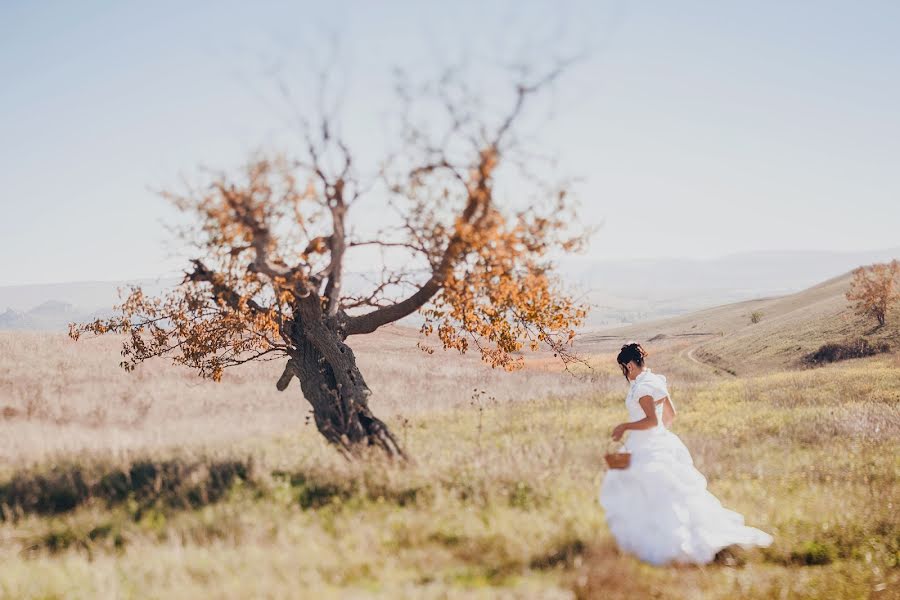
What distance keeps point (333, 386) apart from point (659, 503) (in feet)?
21.4

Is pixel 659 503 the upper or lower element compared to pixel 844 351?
upper

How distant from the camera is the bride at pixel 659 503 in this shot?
6.62 metres

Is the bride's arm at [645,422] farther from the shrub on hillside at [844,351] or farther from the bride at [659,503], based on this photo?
the shrub on hillside at [844,351]

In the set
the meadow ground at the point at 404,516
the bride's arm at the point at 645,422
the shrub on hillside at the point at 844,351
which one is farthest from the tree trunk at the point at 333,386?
the shrub on hillside at the point at 844,351

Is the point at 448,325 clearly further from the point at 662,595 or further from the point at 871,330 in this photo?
the point at 871,330

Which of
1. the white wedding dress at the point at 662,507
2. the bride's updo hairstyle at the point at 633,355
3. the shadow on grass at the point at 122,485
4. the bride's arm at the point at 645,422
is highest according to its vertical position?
the bride's updo hairstyle at the point at 633,355

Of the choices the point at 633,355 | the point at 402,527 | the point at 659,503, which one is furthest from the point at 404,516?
the point at 633,355

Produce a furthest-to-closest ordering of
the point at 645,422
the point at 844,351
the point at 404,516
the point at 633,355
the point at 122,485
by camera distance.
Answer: the point at 844,351 → the point at 122,485 → the point at 633,355 → the point at 645,422 → the point at 404,516

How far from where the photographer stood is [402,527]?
6777mm

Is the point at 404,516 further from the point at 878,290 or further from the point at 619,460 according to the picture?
the point at 878,290

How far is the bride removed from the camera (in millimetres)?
6617

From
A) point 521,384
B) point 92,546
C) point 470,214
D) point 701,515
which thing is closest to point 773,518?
point 701,515

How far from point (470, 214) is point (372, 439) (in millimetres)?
4371

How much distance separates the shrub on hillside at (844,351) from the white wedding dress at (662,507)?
150 feet
